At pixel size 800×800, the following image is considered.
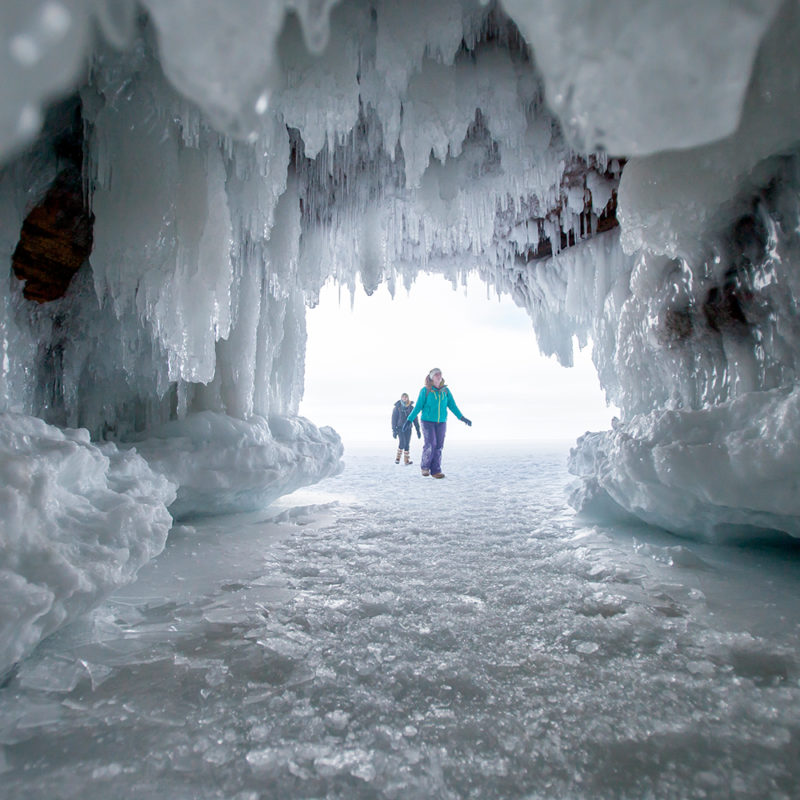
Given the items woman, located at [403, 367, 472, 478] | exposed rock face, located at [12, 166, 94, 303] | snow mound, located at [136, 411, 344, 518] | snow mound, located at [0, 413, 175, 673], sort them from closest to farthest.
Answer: snow mound, located at [0, 413, 175, 673], exposed rock face, located at [12, 166, 94, 303], snow mound, located at [136, 411, 344, 518], woman, located at [403, 367, 472, 478]

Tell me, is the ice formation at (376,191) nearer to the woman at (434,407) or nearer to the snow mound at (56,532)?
the snow mound at (56,532)

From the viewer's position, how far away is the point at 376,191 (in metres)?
4.80

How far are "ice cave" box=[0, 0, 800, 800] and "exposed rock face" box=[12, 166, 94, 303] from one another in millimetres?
26

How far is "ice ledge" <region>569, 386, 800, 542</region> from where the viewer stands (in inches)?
96.7

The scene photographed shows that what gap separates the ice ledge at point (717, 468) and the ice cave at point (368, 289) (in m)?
0.02

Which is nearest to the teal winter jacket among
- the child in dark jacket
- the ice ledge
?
the child in dark jacket

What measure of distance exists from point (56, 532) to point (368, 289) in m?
4.70

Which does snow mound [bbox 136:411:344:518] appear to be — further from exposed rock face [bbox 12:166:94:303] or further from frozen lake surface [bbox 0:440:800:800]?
exposed rock face [bbox 12:166:94:303]

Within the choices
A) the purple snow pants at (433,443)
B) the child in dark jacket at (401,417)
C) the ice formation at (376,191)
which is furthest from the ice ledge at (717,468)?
the child in dark jacket at (401,417)

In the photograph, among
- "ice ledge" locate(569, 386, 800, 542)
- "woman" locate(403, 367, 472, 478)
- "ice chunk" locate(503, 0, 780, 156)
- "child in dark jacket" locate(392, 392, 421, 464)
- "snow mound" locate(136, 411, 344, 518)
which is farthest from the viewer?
"child in dark jacket" locate(392, 392, 421, 464)

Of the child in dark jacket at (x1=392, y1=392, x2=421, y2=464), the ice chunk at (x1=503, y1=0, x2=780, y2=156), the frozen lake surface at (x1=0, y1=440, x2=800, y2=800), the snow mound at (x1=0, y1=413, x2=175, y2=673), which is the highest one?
the ice chunk at (x1=503, y1=0, x2=780, y2=156)

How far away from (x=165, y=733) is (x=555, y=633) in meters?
1.40

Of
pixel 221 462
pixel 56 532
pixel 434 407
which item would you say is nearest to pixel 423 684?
pixel 56 532

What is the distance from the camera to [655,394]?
4.22 m
